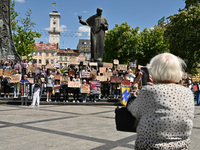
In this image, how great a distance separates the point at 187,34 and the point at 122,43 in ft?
71.1

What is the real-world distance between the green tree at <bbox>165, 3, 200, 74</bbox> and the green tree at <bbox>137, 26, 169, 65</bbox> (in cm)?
1890

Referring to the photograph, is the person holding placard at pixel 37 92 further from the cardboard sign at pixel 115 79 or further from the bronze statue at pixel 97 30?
the bronze statue at pixel 97 30

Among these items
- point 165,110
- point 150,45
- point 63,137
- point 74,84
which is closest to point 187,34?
point 74,84

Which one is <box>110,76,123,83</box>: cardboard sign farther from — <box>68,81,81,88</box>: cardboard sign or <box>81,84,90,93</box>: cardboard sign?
<box>68,81,81,88</box>: cardboard sign

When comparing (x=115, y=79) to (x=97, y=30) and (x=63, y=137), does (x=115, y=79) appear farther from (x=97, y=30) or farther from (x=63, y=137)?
(x=63, y=137)

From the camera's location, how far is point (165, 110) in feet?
6.39

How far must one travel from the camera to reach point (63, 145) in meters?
4.41

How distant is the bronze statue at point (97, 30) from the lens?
1594 cm

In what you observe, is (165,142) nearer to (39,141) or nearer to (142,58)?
(39,141)

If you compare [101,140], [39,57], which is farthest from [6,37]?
[39,57]

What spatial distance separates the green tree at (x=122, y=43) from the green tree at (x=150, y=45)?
1608mm

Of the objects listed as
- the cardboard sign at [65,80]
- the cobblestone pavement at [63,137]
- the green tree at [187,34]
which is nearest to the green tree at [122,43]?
the green tree at [187,34]

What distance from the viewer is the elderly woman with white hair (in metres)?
1.94

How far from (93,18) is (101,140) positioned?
12440 millimetres
